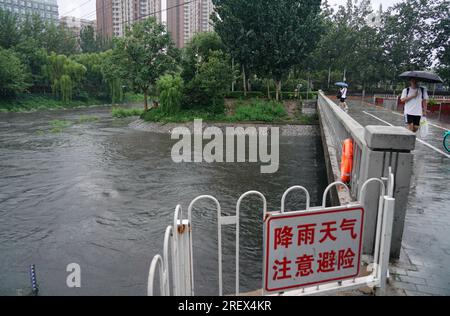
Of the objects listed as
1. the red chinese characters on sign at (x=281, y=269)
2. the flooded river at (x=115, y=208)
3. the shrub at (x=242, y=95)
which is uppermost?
the shrub at (x=242, y=95)

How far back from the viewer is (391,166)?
171 inches

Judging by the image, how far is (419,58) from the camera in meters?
46.3

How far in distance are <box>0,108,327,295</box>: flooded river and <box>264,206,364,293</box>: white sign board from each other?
317 cm

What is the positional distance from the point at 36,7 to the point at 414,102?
14995 cm

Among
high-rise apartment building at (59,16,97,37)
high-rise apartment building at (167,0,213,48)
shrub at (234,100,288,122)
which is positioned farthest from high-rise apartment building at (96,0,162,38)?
shrub at (234,100,288,122)

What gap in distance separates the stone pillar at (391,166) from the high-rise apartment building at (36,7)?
132 metres

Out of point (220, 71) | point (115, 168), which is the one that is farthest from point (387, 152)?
point (220, 71)

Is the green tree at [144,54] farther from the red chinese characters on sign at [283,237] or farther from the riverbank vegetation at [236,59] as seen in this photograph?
the red chinese characters on sign at [283,237]

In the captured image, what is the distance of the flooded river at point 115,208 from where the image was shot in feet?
23.2

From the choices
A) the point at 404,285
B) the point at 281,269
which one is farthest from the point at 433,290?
the point at 281,269

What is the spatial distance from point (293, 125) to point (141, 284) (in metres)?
25.1

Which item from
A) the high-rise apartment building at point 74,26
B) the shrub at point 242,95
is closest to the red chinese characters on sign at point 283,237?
the shrub at point 242,95

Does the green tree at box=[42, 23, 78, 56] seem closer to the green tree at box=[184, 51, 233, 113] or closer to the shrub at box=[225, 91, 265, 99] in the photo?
the green tree at box=[184, 51, 233, 113]
